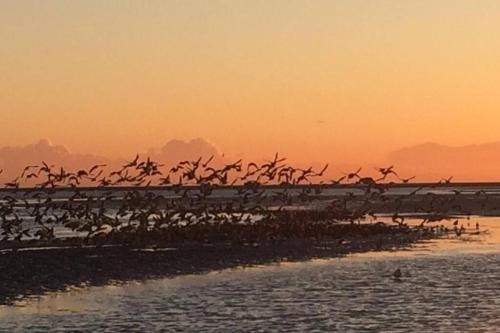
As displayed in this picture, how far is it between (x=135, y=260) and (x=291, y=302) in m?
13.7

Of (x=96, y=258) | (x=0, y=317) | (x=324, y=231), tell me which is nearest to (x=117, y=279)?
(x=96, y=258)

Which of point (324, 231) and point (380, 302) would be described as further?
point (324, 231)

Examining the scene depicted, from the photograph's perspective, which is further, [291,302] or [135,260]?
[135,260]

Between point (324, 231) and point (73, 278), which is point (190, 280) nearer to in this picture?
point (73, 278)

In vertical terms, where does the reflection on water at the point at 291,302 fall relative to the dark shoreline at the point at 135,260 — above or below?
below

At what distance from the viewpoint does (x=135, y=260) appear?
40.9 m

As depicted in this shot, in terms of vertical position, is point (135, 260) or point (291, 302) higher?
point (135, 260)

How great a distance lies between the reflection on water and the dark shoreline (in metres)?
1.72

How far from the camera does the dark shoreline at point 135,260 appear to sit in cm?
3359

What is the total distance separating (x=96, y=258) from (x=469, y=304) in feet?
59.9

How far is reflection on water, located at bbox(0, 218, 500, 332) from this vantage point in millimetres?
24391

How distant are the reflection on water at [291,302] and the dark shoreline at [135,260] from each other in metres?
1.72

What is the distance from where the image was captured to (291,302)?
93.6ft

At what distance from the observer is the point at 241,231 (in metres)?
52.0
